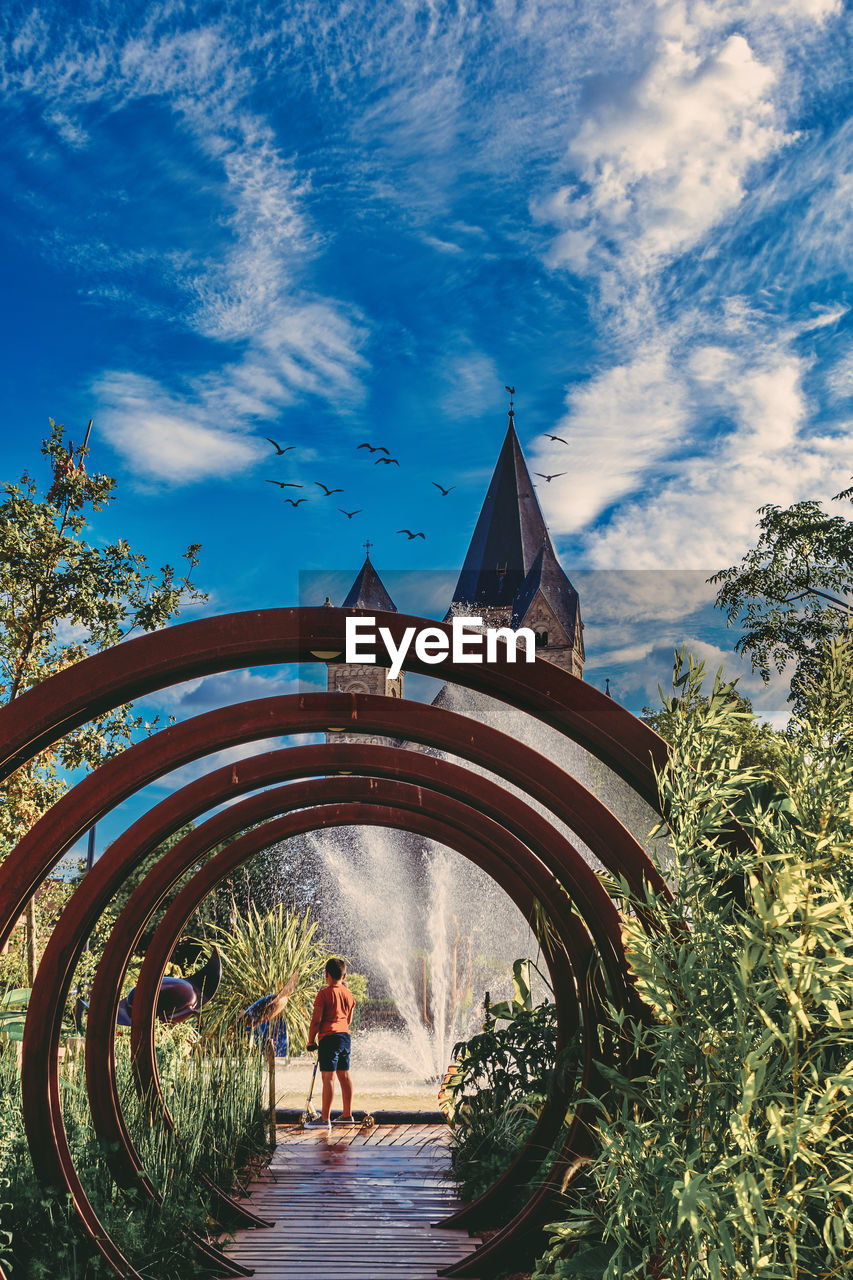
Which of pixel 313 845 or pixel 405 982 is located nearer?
pixel 405 982

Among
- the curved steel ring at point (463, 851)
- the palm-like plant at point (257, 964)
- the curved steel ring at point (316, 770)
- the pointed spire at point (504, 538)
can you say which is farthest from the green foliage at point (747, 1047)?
the pointed spire at point (504, 538)

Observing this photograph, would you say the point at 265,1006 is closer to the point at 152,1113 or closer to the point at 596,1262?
the point at 152,1113

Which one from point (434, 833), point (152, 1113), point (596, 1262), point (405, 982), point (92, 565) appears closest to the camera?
point (596, 1262)

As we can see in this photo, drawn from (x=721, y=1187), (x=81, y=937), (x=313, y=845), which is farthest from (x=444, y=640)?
(x=313, y=845)

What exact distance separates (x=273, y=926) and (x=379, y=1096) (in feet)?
12.7

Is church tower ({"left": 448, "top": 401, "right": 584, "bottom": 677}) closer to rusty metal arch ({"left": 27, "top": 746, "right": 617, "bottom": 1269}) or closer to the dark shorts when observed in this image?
the dark shorts

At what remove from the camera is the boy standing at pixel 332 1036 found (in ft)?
30.1

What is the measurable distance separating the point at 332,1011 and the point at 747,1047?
308 inches

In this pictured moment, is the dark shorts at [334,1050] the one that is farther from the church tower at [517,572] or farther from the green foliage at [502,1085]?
the church tower at [517,572]

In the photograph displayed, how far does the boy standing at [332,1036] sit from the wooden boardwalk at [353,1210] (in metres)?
0.44

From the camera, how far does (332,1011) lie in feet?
30.7

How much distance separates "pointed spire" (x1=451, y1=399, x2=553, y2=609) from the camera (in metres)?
42.5

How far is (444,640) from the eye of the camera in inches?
139

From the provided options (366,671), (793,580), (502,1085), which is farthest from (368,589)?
(502,1085)
